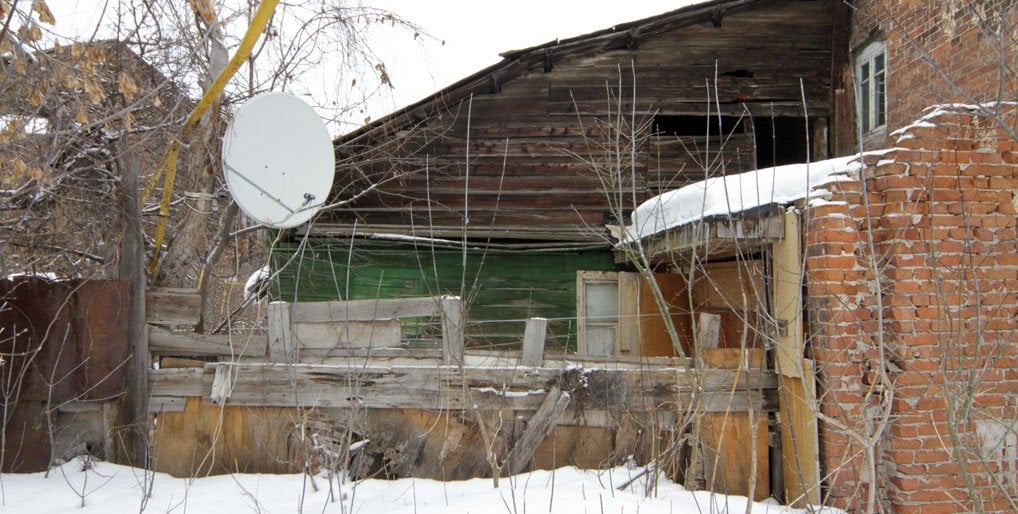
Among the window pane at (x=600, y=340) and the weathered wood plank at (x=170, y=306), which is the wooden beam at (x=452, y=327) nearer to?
the weathered wood plank at (x=170, y=306)

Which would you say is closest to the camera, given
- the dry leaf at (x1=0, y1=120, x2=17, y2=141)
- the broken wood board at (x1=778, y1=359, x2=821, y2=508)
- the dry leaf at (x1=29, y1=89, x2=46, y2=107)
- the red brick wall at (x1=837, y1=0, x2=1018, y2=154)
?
the dry leaf at (x1=0, y1=120, x2=17, y2=141)

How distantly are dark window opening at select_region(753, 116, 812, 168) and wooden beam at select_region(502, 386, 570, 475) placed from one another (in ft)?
23.1

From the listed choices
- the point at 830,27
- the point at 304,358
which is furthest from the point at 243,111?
the point at 830,27

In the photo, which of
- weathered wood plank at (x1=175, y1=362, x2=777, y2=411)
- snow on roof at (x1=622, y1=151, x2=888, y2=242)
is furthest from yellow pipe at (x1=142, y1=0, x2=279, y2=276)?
snow on roof at (x1=622, y1=151, x2=888, y2=242)

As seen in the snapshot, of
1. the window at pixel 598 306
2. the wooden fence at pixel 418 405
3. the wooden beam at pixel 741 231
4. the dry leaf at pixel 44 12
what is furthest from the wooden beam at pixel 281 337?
the window at pixel 598 306

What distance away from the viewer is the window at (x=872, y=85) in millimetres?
9141

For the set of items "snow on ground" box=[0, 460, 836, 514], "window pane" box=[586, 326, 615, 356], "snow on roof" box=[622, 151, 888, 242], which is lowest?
"snow on ground" box=[0, 460, 836, 514]

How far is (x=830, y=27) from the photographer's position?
10.2m

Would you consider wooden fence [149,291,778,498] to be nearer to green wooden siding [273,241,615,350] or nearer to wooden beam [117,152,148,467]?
wooden beam [117,152,148,467]

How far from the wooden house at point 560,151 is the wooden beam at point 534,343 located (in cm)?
447

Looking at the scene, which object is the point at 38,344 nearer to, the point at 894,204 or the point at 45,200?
the point at 45,200

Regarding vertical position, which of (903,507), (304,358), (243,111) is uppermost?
(243,111)

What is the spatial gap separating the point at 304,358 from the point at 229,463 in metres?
0.86

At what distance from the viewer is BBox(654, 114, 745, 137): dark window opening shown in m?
10.5
